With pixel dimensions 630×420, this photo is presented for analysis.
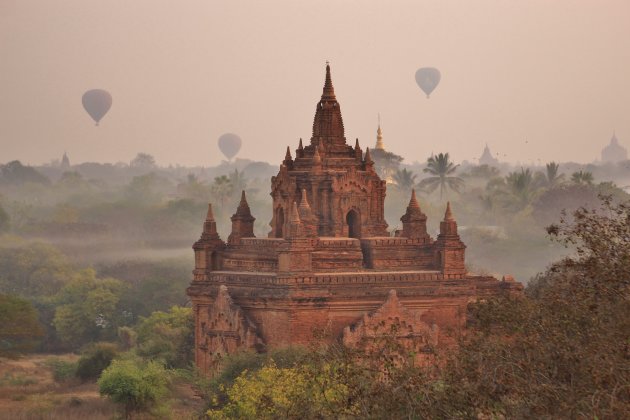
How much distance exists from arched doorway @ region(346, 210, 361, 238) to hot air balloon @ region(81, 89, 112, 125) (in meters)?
112

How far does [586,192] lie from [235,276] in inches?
2931

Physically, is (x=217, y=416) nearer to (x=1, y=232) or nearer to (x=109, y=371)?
(x=109, y=371)

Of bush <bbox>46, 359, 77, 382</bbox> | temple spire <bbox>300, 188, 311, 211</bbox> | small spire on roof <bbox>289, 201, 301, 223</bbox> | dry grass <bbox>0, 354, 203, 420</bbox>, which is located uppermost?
temple spire <bbox>300, 188, 311, 211</bbox>

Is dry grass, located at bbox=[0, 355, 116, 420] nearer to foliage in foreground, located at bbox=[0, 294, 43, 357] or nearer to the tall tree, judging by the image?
foliage in foreground, located at bbox=[0, 294, 43, 357]

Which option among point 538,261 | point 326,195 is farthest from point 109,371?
point 538,261

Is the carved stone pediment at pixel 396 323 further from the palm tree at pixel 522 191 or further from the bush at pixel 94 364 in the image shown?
the palm tree at pixel 522 191

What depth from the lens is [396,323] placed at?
4822 centimetres

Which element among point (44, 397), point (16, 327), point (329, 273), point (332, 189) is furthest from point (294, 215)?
point (16, 327)

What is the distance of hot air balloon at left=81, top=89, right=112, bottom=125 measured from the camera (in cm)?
16425

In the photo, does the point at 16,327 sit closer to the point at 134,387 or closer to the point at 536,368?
the point at 134,387

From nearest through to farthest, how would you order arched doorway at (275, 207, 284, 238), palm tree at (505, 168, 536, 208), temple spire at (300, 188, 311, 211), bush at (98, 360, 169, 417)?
temple spire at (300, 188, 311, 211)
bush at (98, 360, 169, 417)
arched doorway at (275, 207, 284, 238)
palm tree at (505, 168, 536, 208)

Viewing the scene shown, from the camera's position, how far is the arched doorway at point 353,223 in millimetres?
52906

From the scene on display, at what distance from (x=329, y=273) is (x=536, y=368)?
1933cm

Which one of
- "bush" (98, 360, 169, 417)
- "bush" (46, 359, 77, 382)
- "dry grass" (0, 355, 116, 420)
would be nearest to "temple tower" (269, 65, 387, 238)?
"bush" (98, 360, 169, 417)
